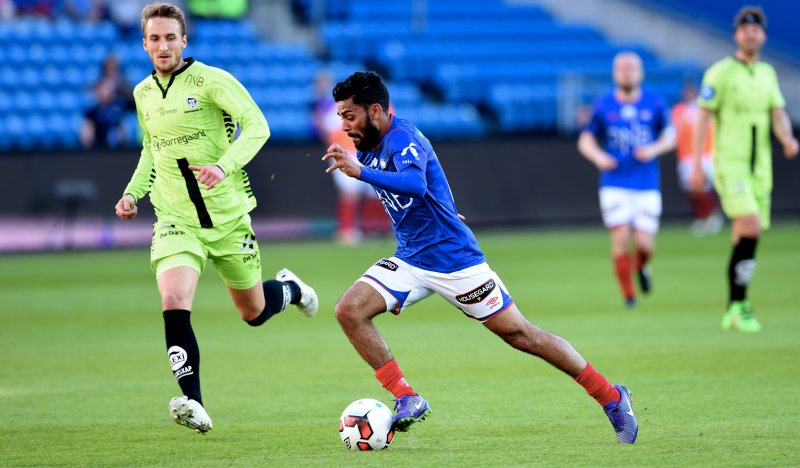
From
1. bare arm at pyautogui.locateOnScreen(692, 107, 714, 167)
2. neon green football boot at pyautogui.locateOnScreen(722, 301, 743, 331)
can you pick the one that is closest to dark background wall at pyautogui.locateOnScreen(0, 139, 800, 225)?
bare arm at pyautogui.locateOnScreen(692, 107, 714, 167)

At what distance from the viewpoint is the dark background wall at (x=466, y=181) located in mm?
21953

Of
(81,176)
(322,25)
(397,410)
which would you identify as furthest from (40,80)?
(397,410)

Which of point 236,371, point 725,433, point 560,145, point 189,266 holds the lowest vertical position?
point 560,145

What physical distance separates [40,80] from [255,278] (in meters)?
18.3

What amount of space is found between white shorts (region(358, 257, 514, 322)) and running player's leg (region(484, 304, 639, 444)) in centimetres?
7

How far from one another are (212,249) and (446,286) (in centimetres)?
155

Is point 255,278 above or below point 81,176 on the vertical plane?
above

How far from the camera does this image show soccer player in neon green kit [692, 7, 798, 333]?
11539mm

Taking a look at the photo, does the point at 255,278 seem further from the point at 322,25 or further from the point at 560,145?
the point at 322,25

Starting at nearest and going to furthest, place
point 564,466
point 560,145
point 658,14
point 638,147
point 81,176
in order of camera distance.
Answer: point 564,466 → point 638,147 → point 81,176 → point 560,145 → point 658,14

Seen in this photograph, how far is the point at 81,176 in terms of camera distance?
22109mm

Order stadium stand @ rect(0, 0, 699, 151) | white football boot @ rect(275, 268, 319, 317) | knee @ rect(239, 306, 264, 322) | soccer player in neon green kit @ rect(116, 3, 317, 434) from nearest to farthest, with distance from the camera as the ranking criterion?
soccer player in neon green kit @ rect(116, 3, 317, 434), knee @ rect(239, 306, 264, 322), white football boot @ rect(275, 268, 319, 317), stadium stand @ rect(0, 0, 699, 151)

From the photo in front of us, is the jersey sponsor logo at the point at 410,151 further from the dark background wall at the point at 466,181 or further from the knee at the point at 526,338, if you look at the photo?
the dark background wall at the point at 466,181

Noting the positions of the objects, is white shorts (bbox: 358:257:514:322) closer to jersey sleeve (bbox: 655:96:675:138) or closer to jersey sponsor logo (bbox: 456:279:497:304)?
jersey sponsor logo (bbox: 456:279:497:304)
